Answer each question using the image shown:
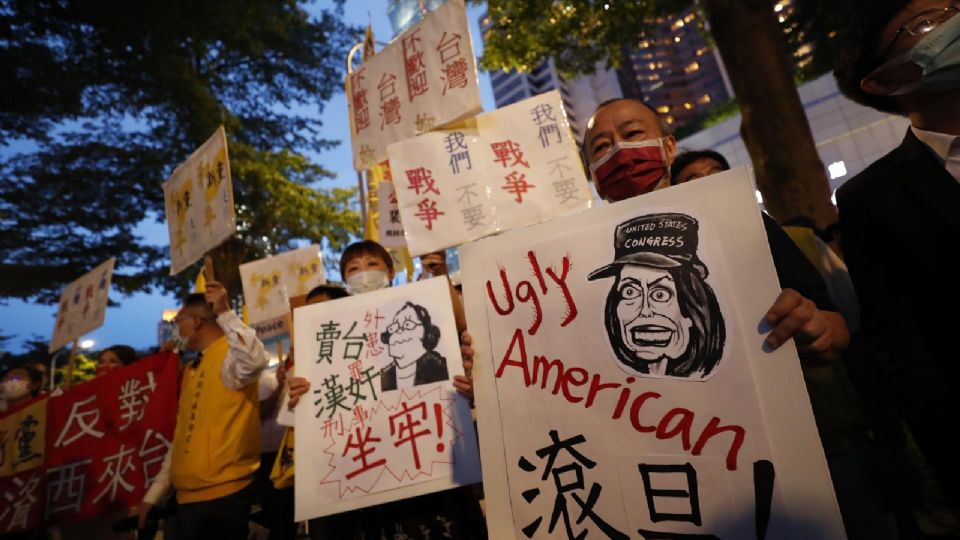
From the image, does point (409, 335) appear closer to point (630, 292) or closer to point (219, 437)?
point (630, 292)

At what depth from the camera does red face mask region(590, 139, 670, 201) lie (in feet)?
4.83

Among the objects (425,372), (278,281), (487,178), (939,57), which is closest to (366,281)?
(425,372)

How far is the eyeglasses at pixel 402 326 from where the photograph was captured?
6.68 feet

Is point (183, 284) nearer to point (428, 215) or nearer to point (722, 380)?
point (428, 215)

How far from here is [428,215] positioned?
11.7ft

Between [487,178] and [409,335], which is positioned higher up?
[487,178]

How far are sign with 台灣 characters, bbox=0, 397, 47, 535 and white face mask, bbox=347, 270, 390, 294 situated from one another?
3.20 meters

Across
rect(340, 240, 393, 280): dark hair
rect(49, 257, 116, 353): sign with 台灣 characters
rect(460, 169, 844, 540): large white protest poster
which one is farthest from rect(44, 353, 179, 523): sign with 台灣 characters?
rect(460, 169, 844, 540): large white protest poster

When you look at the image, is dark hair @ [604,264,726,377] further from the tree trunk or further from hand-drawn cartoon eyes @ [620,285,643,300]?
the tree trunk

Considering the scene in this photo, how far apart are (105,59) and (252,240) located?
4968 millimetres

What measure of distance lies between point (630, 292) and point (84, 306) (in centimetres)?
644

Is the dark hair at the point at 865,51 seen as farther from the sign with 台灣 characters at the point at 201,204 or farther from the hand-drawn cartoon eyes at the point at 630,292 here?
the sign with 台灣 characters at the point at 201,204

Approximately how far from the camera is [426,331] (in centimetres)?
202

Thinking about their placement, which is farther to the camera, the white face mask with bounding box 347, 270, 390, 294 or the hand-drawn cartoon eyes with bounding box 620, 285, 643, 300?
the white face mask with bounding box 347, 270, 390, 294
